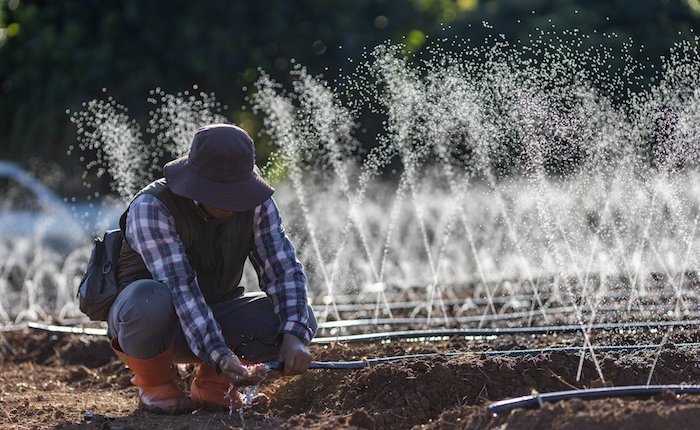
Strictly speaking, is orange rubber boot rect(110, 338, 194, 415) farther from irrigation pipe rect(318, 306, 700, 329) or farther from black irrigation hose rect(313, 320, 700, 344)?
irrigation pipe rect(318, 306, 700, 329)

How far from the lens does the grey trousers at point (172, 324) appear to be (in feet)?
14.2

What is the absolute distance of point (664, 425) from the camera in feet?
11.2

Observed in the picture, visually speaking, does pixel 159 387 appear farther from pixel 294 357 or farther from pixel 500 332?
pixel 500 332

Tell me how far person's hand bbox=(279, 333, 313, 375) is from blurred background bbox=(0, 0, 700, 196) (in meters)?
9.72

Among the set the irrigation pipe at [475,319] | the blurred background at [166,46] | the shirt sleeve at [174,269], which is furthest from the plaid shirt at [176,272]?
the blurred background at [166,46]

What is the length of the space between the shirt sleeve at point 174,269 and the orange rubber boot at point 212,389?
31 cm

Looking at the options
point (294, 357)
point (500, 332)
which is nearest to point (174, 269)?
point (294, 357)

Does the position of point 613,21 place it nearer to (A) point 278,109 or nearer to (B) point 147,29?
(A) point 278,109

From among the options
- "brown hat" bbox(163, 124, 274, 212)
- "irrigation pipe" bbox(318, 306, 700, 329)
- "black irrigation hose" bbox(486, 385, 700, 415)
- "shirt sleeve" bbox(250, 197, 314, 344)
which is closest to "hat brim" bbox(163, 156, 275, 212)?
"brown hat" bbox(163, 124, 274, 212)

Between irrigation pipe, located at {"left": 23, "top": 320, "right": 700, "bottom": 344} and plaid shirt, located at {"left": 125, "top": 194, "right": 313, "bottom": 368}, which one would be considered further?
irrigation pipe, located at {"left": 23, "top": 320, "right": 700, "bottom": 344}

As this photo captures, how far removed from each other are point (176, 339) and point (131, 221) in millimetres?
547

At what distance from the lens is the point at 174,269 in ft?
14.0

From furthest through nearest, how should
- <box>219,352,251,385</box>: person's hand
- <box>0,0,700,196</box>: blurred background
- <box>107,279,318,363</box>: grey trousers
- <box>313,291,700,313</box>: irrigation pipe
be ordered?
<box>0,0,700,196</box>: blurred background < <box>313,291,700,313</box>: irrigation pipe < <box>107,279,318,363</box>: grey trousers < <box>219,352,251,385</box>: person's hand

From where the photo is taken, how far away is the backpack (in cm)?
451
